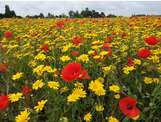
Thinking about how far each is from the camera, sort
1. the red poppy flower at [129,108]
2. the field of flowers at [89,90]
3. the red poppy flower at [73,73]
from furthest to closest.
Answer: the field of flowers at [89,90]
the red poppy flower at [73,73]
the red poppy flower at [129,108]

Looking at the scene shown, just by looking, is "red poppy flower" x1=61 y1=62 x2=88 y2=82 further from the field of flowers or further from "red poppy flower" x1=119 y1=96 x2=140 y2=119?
"red poppy flower" x1=119 y1=96 x2=140 y2=119

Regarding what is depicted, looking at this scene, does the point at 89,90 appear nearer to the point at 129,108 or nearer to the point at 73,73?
the point at 73,73

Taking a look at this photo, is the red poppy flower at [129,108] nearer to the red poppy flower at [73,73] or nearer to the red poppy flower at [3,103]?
the red poppy flower at [73,73]

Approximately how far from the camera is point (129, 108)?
7.40 feet

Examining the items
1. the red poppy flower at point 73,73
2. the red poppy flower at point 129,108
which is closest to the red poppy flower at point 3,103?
the red poppy flower at point 73,73

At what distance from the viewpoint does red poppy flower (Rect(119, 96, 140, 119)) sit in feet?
7.22

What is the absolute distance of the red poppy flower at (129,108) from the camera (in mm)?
2199

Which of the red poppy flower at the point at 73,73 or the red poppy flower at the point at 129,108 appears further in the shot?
the red poppy flower at the point at 73,73

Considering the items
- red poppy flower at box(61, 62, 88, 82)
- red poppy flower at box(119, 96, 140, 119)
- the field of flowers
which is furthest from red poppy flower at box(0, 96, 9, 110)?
red poppy flower at box(119, 96, 140, 119)

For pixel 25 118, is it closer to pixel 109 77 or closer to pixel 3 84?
pixel 109 77

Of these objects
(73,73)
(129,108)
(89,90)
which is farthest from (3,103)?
(89,90)

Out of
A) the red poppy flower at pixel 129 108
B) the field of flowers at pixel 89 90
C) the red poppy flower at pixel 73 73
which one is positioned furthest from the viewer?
the field of flowers at pixel 89 90

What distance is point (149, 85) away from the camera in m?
3.16

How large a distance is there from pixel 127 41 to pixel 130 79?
1.10m
